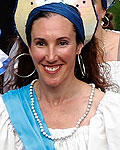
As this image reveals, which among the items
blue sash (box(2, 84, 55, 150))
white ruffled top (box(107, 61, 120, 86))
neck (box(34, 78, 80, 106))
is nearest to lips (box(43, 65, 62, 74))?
neck (box(34, 78, 80, 106))

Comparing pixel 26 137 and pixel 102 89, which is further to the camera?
pixel 102 89

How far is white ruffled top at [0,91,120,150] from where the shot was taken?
2.84 m

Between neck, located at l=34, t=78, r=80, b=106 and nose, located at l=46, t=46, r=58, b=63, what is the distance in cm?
22

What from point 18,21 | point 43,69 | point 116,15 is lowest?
point 116,15

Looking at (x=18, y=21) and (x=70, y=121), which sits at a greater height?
(x=18, y=21)

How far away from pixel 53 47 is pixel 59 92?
1.01 feet

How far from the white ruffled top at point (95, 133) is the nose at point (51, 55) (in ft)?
1.13

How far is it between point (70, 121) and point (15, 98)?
1.03 feet

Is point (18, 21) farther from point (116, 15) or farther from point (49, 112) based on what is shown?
point (116, 15)

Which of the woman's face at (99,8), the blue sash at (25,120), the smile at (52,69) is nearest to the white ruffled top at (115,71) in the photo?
the woman's face at (99,8)

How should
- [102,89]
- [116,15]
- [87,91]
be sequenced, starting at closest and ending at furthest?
[87,91], [102,89], [116,15]

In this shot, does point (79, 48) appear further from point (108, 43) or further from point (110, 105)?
point (108, 43)

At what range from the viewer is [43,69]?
283 centimetres

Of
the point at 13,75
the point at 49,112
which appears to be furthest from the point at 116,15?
the point at 49,112
